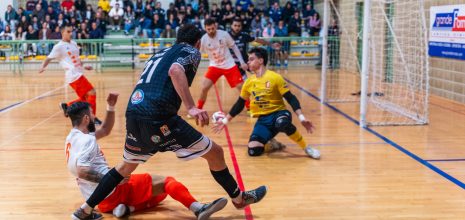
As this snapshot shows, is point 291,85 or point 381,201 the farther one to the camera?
point 291,85

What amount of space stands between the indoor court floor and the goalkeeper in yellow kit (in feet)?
0.72

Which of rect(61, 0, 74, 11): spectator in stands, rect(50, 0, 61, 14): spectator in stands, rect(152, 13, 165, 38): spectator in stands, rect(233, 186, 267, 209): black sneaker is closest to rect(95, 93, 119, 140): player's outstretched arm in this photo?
A: rect(233, 186, 267, 209): black sneaker

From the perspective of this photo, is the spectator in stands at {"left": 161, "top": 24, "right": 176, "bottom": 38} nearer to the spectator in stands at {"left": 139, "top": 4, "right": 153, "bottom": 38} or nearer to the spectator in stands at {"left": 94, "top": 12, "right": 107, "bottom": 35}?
the spectator in stands at {"left": 139, "top": 4, "right": 153, "bottom": 38}

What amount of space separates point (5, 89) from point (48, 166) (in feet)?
32.3

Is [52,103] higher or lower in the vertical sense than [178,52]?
lower

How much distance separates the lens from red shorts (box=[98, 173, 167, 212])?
5.39 meters

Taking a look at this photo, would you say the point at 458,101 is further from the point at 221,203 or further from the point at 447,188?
the point at 221,203

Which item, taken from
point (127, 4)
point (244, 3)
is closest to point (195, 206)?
point (244, 3)

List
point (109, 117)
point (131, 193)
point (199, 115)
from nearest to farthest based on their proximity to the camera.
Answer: point (199, 115), point (131, 193), point (109, 117)

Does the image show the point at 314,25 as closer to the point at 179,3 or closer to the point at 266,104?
the point at 179,3

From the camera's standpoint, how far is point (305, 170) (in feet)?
23.5

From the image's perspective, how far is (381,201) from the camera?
5.82 m

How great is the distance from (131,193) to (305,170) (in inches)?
100

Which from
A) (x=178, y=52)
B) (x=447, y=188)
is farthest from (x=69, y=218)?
(x=447, y=188)
